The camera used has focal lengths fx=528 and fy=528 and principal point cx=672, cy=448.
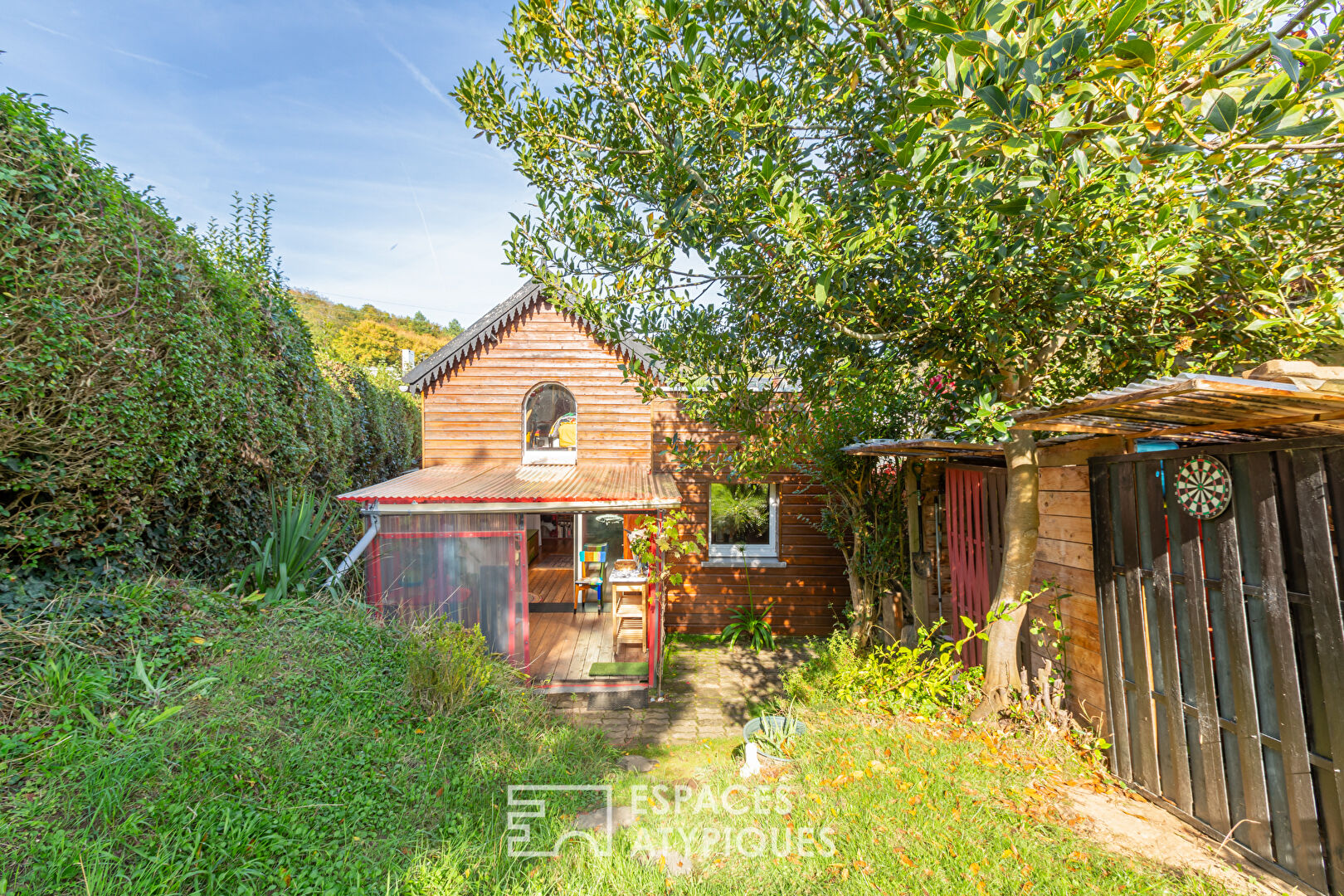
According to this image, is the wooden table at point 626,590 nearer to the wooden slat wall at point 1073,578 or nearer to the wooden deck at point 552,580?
the wooden deck at point 552,580

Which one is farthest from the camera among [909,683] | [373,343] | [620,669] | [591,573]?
[373,343]

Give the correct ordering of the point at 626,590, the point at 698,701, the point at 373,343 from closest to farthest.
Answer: the point at 698,701, the point at 626,590, the point at 373,343

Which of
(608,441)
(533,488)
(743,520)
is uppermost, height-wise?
(608,441)

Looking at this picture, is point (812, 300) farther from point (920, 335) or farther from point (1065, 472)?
point (1065, 472)

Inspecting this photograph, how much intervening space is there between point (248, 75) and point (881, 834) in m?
12.9

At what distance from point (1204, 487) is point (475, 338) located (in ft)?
31.1

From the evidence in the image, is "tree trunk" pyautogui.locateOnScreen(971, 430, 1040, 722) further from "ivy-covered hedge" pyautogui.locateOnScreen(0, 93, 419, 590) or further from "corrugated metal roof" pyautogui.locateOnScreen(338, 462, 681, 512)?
"ivy-covered hedge" pyautogui.locateOnScreen(0, 93, 419, 590)

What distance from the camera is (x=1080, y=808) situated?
322 centimetres

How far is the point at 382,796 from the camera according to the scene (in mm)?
3721

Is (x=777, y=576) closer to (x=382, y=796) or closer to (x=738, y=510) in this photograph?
(x=738, y=510)

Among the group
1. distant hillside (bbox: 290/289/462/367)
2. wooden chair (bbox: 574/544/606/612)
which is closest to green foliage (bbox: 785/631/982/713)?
wooden chair (bbox: 574/544/606/612)

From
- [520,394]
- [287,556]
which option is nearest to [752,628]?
[520,394]

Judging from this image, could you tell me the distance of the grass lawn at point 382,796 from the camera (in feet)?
9.06

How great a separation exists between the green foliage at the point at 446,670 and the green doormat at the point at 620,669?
1.67 m
